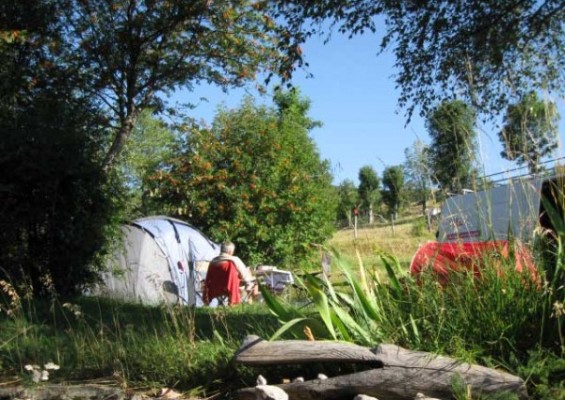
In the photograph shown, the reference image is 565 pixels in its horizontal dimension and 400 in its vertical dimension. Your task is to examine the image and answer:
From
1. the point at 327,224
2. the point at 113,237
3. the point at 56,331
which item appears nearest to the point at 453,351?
the point at 56,331

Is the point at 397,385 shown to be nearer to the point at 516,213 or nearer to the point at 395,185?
the point at 516,213

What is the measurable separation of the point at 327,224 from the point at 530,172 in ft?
52.0

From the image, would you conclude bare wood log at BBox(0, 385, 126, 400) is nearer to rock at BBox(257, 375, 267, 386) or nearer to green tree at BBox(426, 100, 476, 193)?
rock at BBox(257, 375, 267, 386)

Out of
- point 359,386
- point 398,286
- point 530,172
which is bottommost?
point 359,386

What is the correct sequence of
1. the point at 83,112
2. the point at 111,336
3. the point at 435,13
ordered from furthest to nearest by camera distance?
the point at 83,112, the point at 435,13, the point at 111,336

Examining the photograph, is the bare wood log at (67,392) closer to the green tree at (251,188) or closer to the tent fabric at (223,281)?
the tent fabric at (223,281)

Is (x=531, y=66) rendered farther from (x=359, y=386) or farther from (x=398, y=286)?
(x=359, y=386)

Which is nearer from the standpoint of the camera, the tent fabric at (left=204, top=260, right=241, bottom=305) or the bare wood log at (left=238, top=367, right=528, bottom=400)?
the bare wood log at (left=238, top=367, right=528, bottom=400)

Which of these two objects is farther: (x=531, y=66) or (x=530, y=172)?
(x=531, y=66)

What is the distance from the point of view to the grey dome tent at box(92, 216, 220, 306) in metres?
12.3

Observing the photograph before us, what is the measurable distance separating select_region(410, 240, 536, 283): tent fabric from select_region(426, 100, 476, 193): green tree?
17.8 inches

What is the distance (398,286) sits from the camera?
399cm

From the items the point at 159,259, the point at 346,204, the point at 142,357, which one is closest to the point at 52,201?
the point at 159,259

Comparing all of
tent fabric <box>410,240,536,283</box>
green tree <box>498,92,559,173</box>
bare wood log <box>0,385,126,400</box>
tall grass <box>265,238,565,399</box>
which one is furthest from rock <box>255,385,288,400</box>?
green tree <box>498,92,559,173</box>
